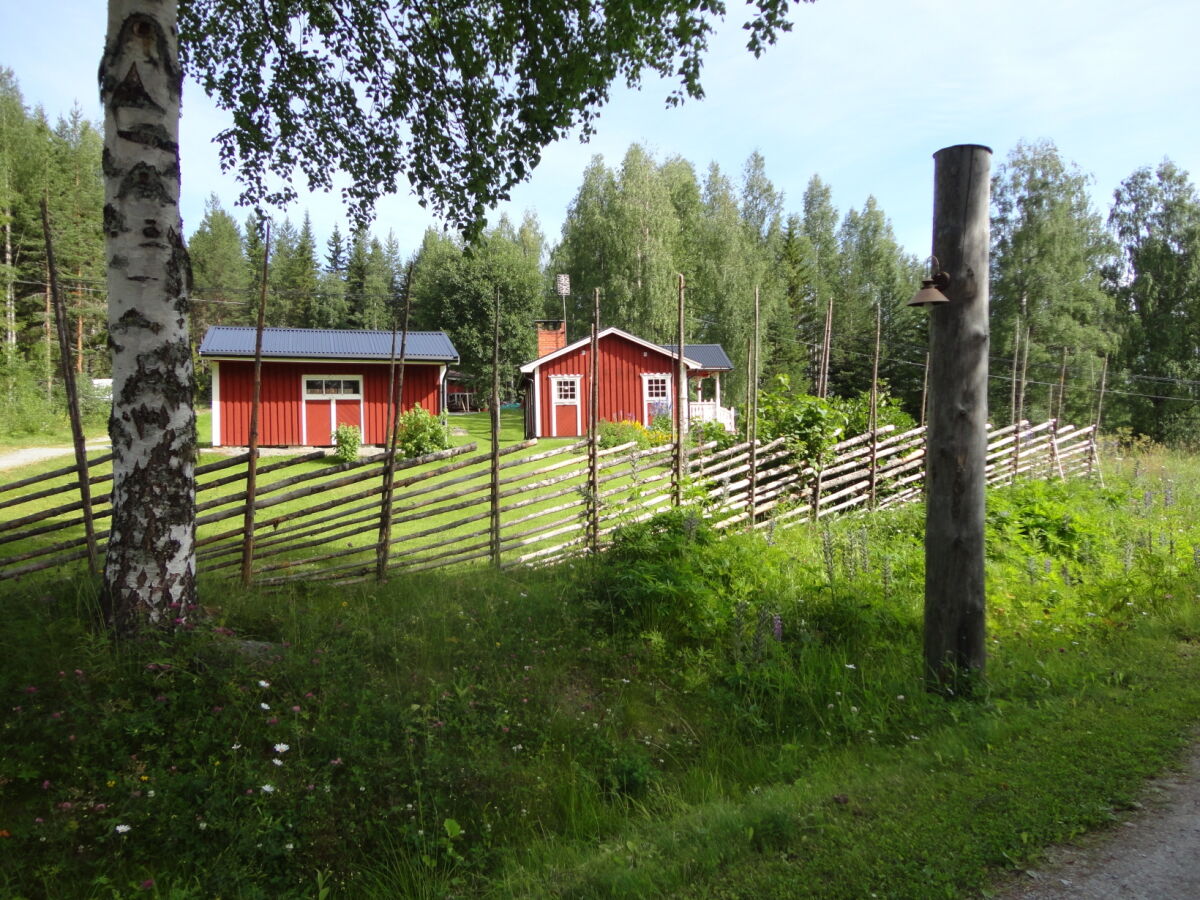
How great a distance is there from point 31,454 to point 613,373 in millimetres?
16217

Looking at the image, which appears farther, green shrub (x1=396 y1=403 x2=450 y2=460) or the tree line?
the tree line

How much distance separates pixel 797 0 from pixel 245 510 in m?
5.69

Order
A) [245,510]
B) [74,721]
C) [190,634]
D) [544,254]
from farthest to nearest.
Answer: [544,254] < [245,510] < [190,634] < [74,721]

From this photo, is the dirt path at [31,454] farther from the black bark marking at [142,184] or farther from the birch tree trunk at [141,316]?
the black bark marking at [142,184]

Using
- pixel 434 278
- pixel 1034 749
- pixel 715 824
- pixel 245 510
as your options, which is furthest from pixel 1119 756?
pixel 434 278

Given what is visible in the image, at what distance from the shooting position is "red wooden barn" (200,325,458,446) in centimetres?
1969

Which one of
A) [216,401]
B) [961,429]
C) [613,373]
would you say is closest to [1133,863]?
[961,429]

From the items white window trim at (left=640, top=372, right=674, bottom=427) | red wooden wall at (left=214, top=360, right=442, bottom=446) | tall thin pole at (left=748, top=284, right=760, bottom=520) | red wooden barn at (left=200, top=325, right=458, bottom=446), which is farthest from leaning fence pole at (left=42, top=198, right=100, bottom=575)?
white window trim at (left=640, top=372, right=674, bottom=427)

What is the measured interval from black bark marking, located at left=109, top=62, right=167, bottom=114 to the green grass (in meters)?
2.87

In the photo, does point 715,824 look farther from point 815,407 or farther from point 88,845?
point 815,407

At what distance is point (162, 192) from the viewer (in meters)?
4.20

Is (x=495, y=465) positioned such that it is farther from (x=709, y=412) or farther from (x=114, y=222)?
(x=709, y=412)

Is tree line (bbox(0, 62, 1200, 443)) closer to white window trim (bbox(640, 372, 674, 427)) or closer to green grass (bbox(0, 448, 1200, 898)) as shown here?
white window trim (bbox(640, 372, 674, 427))

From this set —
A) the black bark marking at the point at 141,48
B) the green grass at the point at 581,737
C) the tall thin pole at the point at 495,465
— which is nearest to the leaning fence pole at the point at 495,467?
the tall thin pole at the point at 495,465
